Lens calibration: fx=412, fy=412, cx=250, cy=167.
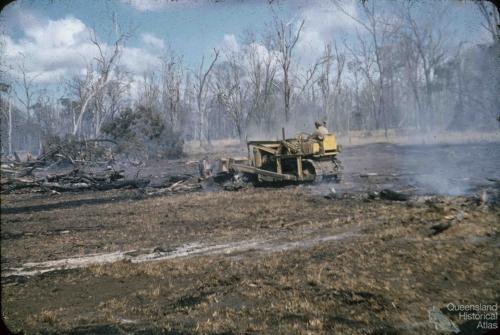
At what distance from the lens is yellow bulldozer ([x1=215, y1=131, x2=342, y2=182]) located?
1659 centimetres

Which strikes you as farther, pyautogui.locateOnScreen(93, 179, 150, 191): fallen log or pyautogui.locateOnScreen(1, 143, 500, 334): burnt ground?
pyautogui.locateOnScreen(93, 179, 150, 191): fallen log

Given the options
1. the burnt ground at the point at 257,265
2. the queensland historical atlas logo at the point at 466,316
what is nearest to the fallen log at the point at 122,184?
the burnt ground at the point at 257,265

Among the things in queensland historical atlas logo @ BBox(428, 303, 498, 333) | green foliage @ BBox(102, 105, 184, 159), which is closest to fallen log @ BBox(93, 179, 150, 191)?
green foliage @ BBox(102, 105, 184, 159)

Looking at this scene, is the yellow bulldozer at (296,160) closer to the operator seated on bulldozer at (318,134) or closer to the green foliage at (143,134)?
the operator seated on bulldozer at (318,134)

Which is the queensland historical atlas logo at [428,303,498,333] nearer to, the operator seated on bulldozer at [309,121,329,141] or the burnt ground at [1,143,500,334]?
the burnt ground at [1,143,500,334]

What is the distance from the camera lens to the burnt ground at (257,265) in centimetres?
469

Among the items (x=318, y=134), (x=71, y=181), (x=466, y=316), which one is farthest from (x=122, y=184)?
(x=466, y=316)

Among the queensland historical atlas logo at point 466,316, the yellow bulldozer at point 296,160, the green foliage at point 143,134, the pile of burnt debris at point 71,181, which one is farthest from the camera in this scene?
the green foliage at point 143,134

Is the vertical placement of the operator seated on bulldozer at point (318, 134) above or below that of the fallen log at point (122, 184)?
above

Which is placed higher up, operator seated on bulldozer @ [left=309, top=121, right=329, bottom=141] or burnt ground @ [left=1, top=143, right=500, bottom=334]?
operator seated on bulldozer @ [left=309, top=121, right=329, bottom=141]

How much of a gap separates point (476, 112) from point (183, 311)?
28.7 metres

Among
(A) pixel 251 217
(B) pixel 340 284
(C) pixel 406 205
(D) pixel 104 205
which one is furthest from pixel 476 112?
(B) pixel 340 284

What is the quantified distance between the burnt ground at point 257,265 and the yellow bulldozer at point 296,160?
301 centimetres

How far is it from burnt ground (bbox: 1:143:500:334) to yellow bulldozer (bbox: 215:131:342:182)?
3009 mm
